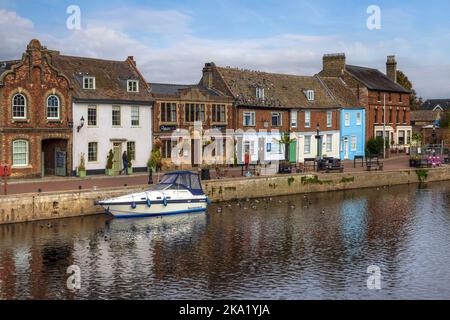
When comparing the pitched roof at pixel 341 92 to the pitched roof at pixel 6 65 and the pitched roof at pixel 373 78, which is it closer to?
the pitched roof at pixel 373 78

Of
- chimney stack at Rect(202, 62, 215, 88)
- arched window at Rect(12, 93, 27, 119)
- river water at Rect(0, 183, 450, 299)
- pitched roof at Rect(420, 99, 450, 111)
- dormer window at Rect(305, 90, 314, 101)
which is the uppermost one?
pitched roof at Rect(420, 99, 450, 111)

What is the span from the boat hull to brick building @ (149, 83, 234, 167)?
12698 millimetres

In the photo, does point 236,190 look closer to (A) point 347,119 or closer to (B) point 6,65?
(B) point 6,65

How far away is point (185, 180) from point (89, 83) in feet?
43.5

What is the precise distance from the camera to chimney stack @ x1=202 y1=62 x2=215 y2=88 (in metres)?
59.5

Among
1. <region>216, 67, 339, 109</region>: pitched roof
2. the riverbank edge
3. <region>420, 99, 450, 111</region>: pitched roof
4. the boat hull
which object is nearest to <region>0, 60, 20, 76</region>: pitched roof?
the riverbank edge

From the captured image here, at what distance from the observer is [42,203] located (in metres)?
35.6

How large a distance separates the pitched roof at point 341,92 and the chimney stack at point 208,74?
16141 millimetres

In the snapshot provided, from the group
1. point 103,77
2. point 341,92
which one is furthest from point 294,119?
point 103,77

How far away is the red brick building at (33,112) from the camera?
141ft

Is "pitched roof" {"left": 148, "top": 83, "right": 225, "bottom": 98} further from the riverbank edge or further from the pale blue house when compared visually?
the pale blue house
